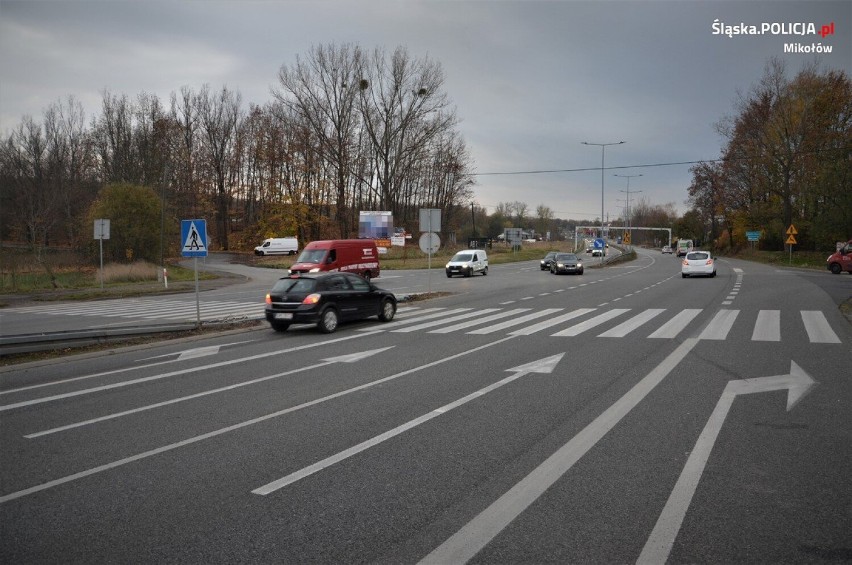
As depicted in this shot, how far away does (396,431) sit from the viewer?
6.28 meters

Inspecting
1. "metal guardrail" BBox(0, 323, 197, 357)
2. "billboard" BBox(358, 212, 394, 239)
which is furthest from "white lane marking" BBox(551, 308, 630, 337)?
"billboard" BBox(358, 212, 394, 239)

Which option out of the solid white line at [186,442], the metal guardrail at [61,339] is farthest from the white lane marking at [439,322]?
the metal guardrail at [61,339]

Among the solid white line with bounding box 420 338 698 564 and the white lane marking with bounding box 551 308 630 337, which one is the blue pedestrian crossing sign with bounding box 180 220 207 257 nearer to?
the white lane marking with bounding box 551 308 630 337

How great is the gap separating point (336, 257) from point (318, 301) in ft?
53.9

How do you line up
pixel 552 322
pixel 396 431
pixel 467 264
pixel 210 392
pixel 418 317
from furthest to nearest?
pixel 467 264 → pixel 418 317 → pixel 552 322 → pixel 210 392 → pixel 396 431

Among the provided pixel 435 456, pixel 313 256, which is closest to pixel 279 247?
pixel 313 256

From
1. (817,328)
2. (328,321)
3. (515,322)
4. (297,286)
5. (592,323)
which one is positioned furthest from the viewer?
(515,322)

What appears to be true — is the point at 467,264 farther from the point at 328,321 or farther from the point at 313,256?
the point at 328,321

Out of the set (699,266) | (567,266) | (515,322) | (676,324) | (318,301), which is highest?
(699,266)

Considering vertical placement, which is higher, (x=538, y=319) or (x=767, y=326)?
(x=767, y=326)

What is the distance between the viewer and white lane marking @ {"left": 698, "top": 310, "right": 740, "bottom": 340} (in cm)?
1306

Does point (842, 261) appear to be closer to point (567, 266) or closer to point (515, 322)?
point (567, 266)

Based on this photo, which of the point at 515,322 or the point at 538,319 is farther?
the point at 538,319

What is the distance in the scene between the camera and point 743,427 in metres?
6.32
